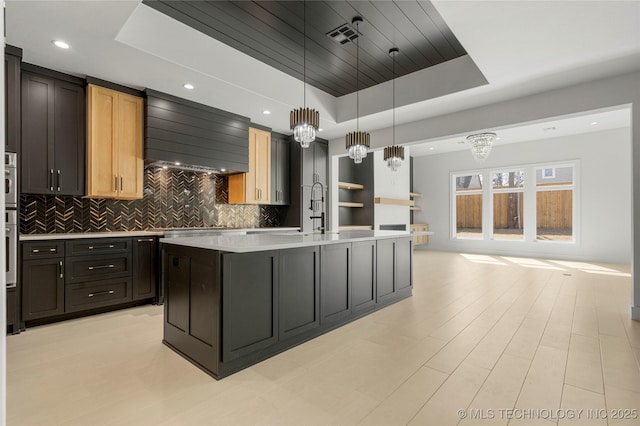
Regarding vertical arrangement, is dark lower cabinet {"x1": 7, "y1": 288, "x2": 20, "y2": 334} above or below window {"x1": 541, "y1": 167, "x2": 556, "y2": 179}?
below

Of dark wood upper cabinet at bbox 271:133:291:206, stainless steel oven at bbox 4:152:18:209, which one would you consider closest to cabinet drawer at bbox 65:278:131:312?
stainless steel oven at bbox 4:152:18:209

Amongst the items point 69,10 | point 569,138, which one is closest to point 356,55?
point 69,10

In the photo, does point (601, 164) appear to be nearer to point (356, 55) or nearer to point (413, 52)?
point (413, 52)

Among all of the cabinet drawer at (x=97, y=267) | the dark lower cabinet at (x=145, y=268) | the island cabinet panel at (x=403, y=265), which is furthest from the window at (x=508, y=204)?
the cabinet drawer at (x=97, y=267)

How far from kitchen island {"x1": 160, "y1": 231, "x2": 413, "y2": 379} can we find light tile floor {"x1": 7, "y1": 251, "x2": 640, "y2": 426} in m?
0.13

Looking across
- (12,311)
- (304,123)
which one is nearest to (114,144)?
(12,311)

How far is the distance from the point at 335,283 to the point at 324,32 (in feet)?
8.73

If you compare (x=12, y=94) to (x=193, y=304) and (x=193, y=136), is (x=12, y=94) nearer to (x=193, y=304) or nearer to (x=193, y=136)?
(x=193, y=136)

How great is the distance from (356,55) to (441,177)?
6.98 metres

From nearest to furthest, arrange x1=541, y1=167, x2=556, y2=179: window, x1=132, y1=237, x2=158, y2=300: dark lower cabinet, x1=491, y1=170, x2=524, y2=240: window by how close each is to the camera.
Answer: x1=132, y1=237, x2=158, y2=300: dark lower cabinet, x1=541, y1=167, x2=556, y2=179: window, x1=491, y1=170, x2=524, y2=240: window

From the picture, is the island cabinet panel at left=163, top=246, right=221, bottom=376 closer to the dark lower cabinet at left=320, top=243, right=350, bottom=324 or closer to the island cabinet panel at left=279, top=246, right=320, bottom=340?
the island cabinet panel at left=279, top=246, right=320, bottom=340

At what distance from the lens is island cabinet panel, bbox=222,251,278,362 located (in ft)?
7.18

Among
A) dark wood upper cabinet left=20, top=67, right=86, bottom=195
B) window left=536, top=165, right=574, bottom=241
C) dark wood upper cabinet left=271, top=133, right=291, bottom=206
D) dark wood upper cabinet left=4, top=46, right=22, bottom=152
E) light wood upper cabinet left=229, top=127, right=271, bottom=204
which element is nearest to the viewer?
dark wood upper cabinet left=4, top=46, right=22, bottom=152

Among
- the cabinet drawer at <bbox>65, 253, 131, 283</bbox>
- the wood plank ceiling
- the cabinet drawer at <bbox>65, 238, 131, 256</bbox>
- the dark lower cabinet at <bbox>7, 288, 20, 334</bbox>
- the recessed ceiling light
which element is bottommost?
the dark lower cabinet at <bbox>7, 288, 20, 334</bbox>
